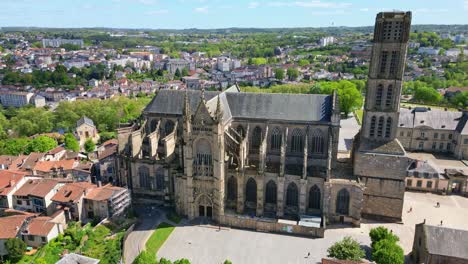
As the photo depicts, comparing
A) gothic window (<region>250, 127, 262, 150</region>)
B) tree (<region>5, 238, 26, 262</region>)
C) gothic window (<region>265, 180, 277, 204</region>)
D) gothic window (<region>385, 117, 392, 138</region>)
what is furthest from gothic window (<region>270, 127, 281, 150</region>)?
tree (<region>5, 238, 26, 262</region>)

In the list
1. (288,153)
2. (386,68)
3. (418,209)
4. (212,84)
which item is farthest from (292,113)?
(212,84)

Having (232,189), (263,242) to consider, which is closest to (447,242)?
(263,242)

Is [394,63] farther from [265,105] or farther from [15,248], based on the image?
[15,248]

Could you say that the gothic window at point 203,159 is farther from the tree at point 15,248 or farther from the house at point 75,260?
the tree at point 15,248

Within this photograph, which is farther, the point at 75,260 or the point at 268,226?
the point at 268,226

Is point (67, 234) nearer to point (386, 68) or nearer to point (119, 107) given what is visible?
point (386, 68)

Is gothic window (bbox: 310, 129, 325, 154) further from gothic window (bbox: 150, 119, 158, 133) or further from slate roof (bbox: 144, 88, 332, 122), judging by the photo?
gothic window (bbox: 150, 119, 158, 133)

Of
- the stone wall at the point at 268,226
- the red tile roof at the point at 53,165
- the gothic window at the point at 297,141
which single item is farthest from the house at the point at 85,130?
the gothic window at the point at 297,141
